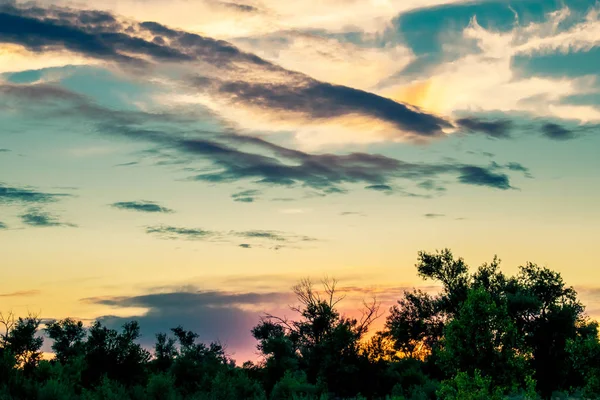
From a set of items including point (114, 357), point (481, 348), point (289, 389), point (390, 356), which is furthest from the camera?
point (390, 356)

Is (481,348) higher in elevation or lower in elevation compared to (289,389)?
higher

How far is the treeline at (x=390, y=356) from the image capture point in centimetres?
4381

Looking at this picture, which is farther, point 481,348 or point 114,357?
point 114,357

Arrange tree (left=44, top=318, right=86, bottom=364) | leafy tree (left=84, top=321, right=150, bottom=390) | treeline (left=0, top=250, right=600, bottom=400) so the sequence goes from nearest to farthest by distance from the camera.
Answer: treeline (left=0, top=250, right=600, bottom=400), leafy tree (left=84, top=321, right=150, bottom=390), tree (left=44, top=318, right=86, bottom=364)

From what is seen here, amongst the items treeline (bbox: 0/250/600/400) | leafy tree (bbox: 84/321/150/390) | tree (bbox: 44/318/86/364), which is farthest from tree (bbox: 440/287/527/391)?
tree (bbox: 44/318/86/364)

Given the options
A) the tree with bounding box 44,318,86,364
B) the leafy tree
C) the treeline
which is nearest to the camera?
the treeline

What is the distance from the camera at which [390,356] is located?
79.2m

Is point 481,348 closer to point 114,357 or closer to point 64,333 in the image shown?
point 114,357

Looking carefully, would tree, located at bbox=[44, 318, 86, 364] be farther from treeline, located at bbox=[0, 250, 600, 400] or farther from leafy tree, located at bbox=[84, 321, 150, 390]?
leafy tree, located at bbox=[84, 321, 150, 390]

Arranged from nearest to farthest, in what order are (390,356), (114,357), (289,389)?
1. (289,389)
2. (114,357)
3. (390,356)

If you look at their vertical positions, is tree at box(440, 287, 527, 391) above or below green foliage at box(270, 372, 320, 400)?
above

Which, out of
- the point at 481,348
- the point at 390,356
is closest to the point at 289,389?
the point at 481,348

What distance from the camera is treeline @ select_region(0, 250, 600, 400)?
43.8 m

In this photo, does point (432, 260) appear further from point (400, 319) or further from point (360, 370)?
point (360, 370)
